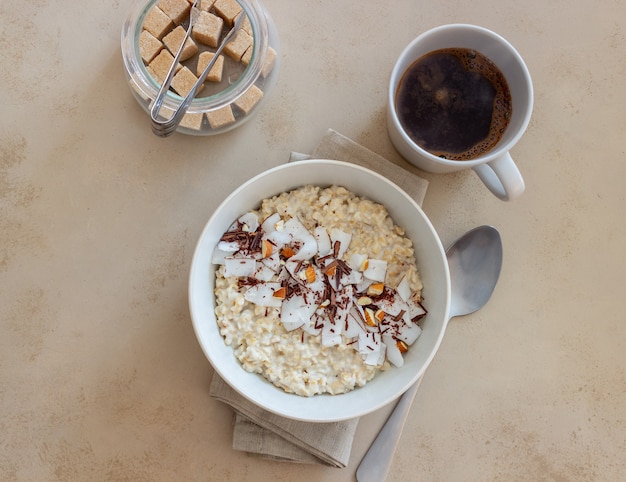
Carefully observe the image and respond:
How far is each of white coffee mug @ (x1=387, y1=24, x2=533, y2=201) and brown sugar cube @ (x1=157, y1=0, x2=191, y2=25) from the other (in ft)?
1.48

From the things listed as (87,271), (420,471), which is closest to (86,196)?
(87,271)

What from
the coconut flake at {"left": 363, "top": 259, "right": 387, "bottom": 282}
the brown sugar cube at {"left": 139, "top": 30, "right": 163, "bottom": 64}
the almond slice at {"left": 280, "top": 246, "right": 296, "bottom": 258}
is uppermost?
the brown sugar cube at {"left": 139, "top": 30, "right": 163, "bottom": 64}

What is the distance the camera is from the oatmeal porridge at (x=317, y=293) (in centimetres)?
108

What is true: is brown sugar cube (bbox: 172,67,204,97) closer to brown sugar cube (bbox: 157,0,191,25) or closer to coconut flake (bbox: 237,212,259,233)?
brown sugar cube (bbox: 157,0,191,25)

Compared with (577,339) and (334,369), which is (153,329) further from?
(577,339)

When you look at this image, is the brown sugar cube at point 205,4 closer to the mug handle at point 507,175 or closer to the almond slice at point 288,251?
the almond slice at point 288,251

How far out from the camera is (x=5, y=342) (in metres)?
1.24

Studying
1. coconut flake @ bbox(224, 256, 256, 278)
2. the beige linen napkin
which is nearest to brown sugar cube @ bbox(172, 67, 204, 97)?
the beige linen napkin

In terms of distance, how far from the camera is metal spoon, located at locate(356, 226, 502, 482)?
1210 mm

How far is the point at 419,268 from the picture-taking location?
1.14 meters

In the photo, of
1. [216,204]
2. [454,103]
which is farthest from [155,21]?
[454,103]

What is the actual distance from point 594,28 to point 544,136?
0.26m

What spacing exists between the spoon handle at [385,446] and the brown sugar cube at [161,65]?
2.65 ft

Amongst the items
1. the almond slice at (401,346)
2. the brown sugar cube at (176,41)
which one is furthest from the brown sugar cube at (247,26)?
the almond slice at (401,346)
